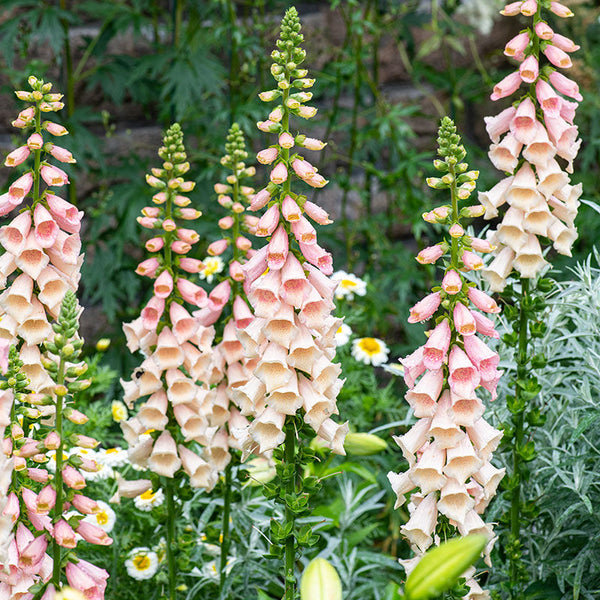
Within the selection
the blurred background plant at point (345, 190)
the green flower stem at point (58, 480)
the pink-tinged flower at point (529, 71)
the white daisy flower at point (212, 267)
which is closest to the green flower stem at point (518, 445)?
the blurred background plant at point (345, 190)

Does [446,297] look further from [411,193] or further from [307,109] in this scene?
[411,193]

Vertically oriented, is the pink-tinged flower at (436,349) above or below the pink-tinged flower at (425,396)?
above

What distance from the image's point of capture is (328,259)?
139 cm

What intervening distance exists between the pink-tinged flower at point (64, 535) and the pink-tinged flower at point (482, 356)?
0.65 metres

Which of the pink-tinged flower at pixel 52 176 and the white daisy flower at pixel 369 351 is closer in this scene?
the pink-tinged flower at pixel 52 176

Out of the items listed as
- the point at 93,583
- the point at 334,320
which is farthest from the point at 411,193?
the point at 93,583

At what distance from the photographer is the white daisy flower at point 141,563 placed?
71.9 inches

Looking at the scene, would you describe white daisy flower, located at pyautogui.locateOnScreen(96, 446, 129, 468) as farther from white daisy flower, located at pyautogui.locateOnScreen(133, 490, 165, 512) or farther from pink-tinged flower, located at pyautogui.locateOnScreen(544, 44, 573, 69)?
pink-tinged flower, located at pyautogui.locateOnScreen(544, 44, 573, 69)

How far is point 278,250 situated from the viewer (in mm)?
1365

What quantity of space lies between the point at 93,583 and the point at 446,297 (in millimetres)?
683

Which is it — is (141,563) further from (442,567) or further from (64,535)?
(442,567)

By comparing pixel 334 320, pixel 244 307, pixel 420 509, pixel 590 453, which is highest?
pixel 334 320

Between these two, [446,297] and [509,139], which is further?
[509,139]

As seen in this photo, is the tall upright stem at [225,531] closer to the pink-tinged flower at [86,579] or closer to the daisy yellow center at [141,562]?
the daisy yellow center at [141,562]
